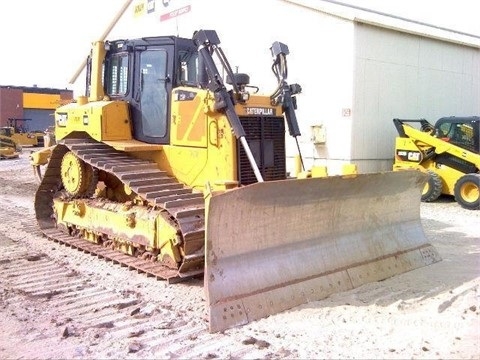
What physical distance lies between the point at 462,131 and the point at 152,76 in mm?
8371

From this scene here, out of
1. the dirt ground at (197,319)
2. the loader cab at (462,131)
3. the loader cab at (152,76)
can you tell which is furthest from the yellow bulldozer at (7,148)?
the dirt ground at (197,319)

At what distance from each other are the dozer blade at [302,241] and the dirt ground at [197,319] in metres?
0.16

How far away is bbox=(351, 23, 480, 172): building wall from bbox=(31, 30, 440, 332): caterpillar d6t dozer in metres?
6.52

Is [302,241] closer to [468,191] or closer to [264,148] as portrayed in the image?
[264,148]

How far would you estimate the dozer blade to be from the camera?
450 centimetres

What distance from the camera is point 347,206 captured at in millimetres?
5645

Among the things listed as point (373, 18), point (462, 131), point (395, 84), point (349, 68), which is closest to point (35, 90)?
point (373, 18)

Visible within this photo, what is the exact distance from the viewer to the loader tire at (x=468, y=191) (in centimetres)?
1119

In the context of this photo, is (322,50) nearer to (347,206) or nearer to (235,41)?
(235,41)

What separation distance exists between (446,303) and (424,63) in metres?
11.1

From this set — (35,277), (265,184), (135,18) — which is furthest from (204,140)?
(135,18)

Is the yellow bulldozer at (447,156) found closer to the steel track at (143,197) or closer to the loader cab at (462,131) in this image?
the loader cab at (462,131)

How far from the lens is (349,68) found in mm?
12586

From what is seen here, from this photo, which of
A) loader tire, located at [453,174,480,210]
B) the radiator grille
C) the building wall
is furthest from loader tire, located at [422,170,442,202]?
the radiator grille
